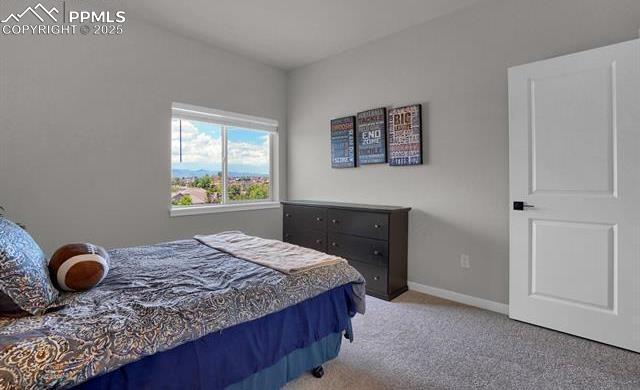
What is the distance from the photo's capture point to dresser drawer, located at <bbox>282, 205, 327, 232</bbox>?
3580mm

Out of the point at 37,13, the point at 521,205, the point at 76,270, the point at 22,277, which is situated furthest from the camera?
the point at 37,13

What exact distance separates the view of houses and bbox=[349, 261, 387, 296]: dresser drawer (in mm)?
1941

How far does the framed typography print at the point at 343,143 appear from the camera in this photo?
379 cm

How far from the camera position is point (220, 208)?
3.88 m

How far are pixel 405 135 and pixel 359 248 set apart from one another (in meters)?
1.28

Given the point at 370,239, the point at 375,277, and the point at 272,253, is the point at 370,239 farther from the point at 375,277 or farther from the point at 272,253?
the point at 272,253

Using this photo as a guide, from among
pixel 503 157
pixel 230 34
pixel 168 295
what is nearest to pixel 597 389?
pixel 503 157

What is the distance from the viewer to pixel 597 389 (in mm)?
1704

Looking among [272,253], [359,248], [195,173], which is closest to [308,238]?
[359,248]

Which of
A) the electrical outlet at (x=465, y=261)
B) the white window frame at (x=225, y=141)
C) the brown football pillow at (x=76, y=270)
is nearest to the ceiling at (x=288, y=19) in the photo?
the white window frame at (x=225, y=141)

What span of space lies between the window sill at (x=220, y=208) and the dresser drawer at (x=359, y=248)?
1282mm

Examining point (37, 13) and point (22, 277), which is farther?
point (37, 13)

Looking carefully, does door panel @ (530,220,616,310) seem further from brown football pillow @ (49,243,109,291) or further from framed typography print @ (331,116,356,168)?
brown football pillow @ (49,243,109,291)

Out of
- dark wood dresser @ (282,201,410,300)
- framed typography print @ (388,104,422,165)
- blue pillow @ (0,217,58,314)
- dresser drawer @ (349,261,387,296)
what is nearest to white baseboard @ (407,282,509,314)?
dark wood dresser @ (282,201,410,300)
